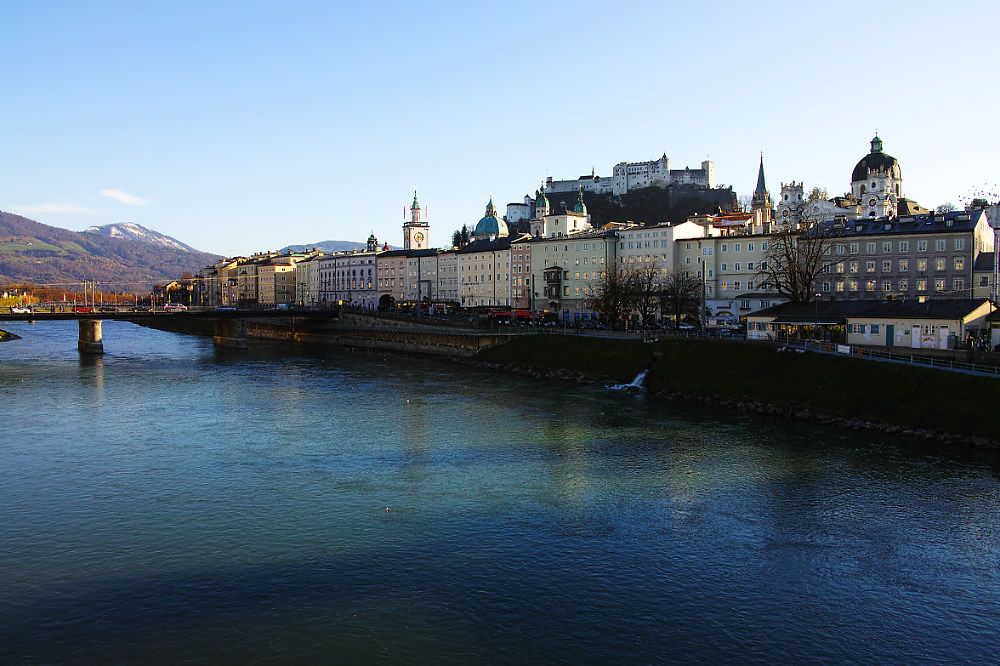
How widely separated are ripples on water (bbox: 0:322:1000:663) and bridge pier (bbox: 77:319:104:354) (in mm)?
47530

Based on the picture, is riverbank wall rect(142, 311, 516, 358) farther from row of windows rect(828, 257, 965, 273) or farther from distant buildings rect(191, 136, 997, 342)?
row of windows rect(828, 257, 965, 273)

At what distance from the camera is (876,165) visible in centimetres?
12450

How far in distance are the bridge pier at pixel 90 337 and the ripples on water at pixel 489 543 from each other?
156ft

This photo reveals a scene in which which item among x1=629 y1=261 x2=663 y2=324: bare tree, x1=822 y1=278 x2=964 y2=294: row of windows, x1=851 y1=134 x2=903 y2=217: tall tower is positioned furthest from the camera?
x1=851 y1=134 x2=903 y2=217: tall tower

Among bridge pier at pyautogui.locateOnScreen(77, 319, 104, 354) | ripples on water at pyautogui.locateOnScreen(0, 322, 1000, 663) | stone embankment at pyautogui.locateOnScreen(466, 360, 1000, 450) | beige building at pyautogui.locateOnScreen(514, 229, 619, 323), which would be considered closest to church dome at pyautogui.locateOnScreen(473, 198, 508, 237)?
beige building at pyautogui.locateOnScreen(514, 229, 619, 323)

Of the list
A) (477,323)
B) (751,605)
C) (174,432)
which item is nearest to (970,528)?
(751,605)

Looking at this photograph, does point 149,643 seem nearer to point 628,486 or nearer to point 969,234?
point 628,486

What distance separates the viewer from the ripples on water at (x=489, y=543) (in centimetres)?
1709

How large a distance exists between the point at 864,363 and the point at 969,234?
32720mm

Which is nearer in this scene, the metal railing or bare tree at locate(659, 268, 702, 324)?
the metal railing

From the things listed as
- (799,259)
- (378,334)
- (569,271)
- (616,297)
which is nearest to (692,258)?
(616,297)

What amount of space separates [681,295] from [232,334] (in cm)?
6364

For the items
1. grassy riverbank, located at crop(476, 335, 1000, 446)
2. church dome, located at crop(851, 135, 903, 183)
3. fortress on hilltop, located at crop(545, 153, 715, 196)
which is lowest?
grassy riverbank, located at crop(476, 335, 1000, 446)

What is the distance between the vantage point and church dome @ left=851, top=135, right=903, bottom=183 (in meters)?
124
